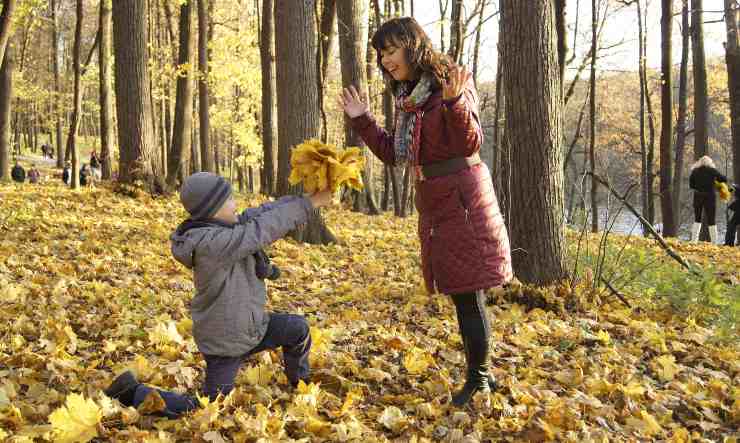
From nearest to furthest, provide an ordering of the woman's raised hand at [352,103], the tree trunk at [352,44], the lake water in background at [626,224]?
the woman's raised hand at [352,103], the lake water in background at [626,224], the tree trunk at [352,44]

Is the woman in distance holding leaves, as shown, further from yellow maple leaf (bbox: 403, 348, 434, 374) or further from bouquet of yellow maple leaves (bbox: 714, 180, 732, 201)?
bouquet of yellow maple leaves (bbox: 714, 180, 732, 201)

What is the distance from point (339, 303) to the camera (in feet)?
17.5

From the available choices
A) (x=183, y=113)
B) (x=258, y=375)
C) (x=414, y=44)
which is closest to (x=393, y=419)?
(x=258, y=375)

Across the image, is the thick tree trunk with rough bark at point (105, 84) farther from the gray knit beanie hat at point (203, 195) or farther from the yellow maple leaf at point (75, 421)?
the yellow maple leaf at point (75, 421)

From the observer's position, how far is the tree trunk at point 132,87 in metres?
9.49

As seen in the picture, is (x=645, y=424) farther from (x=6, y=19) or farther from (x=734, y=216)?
(x=734, y=216)

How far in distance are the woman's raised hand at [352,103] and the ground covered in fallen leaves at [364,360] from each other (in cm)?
153

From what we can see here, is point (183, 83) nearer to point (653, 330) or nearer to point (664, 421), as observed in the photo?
point (653, 330)

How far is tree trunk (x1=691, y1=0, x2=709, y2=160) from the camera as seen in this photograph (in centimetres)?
1273

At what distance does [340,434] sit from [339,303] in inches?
109

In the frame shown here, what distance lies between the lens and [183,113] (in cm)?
1267

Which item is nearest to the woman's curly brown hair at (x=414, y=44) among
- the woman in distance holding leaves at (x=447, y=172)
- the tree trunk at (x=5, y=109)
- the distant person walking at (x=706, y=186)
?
the woman in distance holding leaves at (x=447, y=172)

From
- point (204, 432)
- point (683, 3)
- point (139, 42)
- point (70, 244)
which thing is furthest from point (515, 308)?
point (683, 3)

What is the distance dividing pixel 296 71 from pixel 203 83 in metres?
8.05
